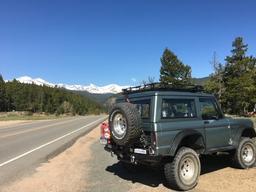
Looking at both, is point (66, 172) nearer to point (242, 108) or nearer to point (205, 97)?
point (205, 97)

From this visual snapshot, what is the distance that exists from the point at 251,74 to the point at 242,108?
18.5 ft

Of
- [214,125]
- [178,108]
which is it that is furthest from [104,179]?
[214,125]

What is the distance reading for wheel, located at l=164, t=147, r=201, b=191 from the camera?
8.63 m

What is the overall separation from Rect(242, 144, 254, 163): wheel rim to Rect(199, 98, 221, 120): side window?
1429 millimetres

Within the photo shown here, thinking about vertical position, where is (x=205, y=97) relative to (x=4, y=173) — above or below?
above

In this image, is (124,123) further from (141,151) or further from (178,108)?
(178,108)

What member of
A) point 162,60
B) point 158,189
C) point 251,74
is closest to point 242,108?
point 251,74

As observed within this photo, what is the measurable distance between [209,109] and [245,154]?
1.96 metres

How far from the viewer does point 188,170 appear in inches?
356

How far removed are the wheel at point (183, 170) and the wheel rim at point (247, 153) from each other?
236 cm

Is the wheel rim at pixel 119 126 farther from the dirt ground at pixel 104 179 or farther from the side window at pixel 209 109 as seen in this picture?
the side window at pixel 209 109

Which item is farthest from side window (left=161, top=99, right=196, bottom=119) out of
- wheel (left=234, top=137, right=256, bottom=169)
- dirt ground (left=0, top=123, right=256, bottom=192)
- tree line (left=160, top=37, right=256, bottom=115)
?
tree line (left=160, top=37, right=256, bottom=115)

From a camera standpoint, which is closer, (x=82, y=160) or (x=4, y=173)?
(x=4, y=173)

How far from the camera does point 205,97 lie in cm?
1002
